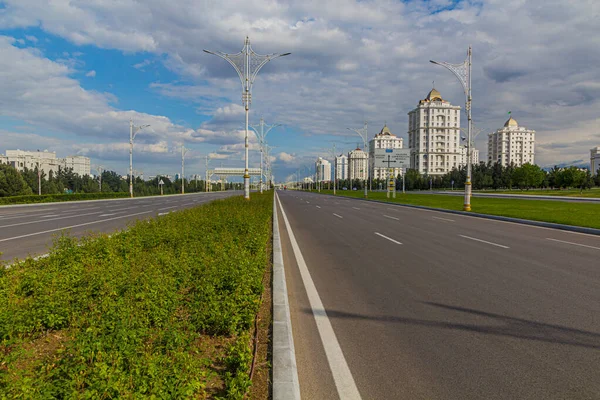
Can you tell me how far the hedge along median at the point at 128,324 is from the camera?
2809 mm

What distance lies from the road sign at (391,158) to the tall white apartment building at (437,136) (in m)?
102

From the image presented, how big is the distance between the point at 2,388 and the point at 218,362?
1.61 metres

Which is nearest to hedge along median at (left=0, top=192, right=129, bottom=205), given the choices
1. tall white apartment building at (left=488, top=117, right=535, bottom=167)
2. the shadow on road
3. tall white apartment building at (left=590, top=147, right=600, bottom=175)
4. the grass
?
the grass

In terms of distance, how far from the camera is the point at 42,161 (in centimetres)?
13688

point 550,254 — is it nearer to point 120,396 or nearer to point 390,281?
point 390,281

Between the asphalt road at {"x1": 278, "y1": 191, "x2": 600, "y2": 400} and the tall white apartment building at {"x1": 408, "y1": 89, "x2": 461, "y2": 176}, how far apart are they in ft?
511

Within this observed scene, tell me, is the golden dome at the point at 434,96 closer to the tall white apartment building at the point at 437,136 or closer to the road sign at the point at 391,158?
the tall white apartment building at the point at 437,136

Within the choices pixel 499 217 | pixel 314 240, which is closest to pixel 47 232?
pixel 314 240

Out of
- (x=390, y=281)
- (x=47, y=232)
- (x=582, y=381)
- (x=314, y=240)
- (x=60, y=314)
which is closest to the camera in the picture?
(x=582, y=381)

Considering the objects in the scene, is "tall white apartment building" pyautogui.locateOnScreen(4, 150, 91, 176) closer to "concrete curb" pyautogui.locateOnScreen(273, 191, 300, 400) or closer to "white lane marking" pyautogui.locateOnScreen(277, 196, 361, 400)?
"white lane marking" pyautogui.locateOnScreen(277, 196, 361, 400)

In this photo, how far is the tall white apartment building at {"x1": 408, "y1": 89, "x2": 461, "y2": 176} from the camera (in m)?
156

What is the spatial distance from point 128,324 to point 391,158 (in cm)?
5920

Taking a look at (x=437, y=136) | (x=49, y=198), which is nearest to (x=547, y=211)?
(x=49, y=198)

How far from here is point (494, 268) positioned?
8.23m
